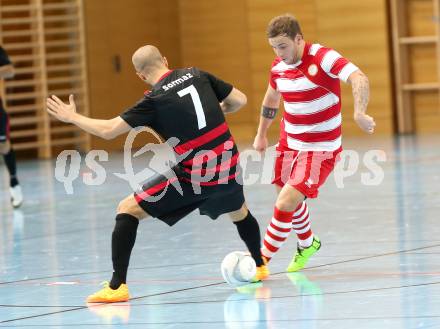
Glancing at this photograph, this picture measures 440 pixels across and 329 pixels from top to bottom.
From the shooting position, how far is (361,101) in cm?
603

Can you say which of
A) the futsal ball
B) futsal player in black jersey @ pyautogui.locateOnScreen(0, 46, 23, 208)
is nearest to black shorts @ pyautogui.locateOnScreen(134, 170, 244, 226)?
the futsal ball

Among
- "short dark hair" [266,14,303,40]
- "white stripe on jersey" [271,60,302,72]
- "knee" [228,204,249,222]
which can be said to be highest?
"short dark hair" [266,14,303,40]

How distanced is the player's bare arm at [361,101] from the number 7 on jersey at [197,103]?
0.83m

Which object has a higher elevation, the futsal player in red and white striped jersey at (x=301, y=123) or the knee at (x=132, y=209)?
the futsal player in red and white striped jersey at (x=301, y=123)

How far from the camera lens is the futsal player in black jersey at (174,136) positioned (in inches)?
231

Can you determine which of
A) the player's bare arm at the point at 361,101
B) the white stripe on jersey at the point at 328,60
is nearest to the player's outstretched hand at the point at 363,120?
the player's bare arm at the point at 361,101

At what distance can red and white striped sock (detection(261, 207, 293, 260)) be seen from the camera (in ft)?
21.0

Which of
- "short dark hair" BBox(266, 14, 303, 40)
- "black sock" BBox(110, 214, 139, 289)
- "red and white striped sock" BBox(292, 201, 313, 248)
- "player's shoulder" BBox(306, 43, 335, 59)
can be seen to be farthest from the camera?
Answer: "red and white striped sock" BBox(292, 201, 313, 248)

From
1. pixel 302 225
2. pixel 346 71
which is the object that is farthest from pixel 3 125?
pixel 346 71

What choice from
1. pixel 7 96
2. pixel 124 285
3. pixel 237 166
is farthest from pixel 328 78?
pixel 7 96

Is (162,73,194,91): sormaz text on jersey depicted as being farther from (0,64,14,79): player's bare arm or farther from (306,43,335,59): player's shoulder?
(0,64,14,79): player's bare arm

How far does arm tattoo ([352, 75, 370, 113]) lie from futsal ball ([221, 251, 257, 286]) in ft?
3.45

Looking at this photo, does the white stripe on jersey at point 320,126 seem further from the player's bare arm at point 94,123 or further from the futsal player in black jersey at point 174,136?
the player's bare arm at point 94,123

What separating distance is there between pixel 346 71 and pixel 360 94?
0.20 m
